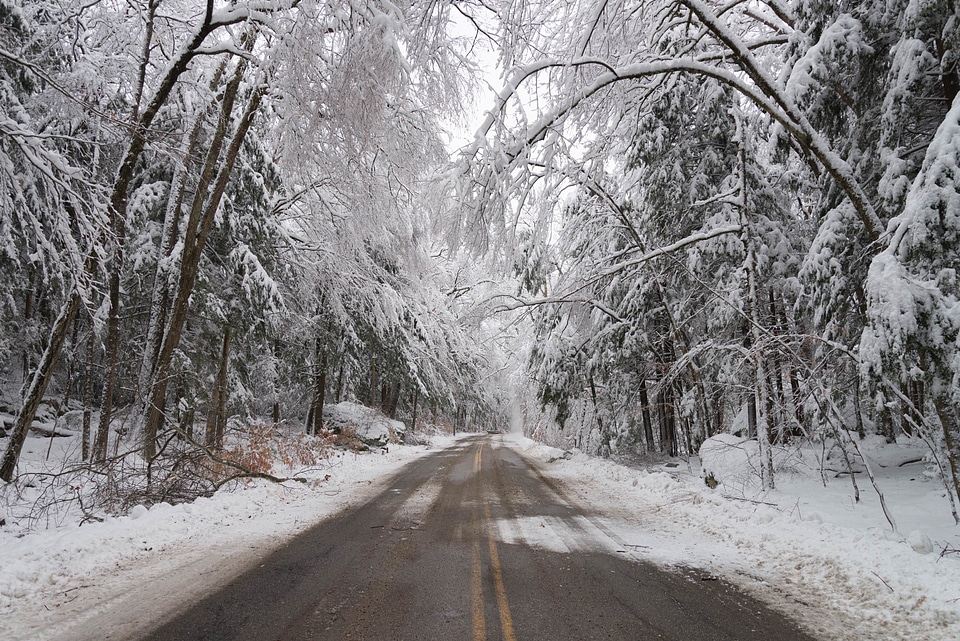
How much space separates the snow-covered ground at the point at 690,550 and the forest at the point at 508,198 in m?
0.99

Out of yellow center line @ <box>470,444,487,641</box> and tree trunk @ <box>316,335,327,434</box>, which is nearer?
yellow center line @ <box>470,444,487,641</box>

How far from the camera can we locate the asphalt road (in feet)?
12.7

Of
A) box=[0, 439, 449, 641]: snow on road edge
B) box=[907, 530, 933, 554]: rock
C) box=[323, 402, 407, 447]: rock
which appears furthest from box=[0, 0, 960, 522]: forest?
box=[323, 402, 407, 447]: rock

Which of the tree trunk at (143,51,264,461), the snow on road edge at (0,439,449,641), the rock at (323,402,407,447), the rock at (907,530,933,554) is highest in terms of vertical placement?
the tree trunk at (143,51,264,461)

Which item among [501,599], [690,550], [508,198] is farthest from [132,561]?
[690,550]

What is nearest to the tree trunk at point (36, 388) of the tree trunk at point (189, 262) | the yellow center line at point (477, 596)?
the tree trunk at point (189, 262)

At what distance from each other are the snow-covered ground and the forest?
99 centimetres

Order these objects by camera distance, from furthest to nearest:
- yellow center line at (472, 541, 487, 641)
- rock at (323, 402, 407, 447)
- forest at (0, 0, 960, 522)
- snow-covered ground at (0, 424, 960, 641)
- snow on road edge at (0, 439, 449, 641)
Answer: rock at (323, 402, 407, 447) → forest at (0, 0, 960, 522) → snow-covered ground at (0, 424, 960, 641) → snow on road edge at (0, 439, 449, 641) → yellow center line at (472, 541, 487, 641)

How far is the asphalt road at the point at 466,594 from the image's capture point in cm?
386

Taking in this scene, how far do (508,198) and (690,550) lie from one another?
509 cm

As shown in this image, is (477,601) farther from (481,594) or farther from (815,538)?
(815,538)

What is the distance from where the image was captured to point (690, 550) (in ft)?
20.7

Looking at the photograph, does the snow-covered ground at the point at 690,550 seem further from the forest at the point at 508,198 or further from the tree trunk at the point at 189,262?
the tree trunk at the point at 189,262

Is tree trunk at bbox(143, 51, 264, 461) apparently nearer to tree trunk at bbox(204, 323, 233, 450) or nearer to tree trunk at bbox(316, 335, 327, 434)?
tree trunk at bbox(204, 323, 233, 450)
